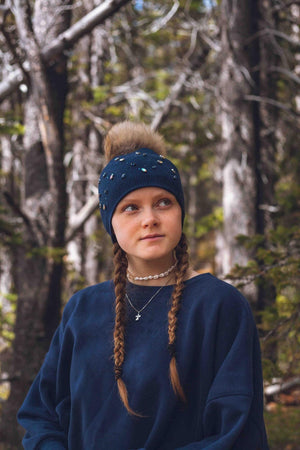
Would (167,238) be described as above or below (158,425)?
above

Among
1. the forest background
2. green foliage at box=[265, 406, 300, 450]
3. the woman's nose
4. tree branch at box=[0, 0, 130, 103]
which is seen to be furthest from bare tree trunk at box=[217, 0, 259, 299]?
the woman's nose

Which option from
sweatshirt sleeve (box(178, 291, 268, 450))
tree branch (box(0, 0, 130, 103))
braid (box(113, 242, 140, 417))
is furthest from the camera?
tree branch (box(0, 0, 130, 103))

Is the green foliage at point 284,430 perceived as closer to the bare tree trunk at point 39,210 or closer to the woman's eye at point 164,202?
the bare tree trunk at point 39,210

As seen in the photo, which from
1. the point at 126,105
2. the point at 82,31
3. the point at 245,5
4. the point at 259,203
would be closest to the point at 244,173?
the point at 259,203

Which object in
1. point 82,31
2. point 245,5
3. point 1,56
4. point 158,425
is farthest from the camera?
point 245,5

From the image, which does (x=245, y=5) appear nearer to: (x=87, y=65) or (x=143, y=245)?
(x=87, y=65)

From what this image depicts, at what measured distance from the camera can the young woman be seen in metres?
1.78

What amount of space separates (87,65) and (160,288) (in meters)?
7.57

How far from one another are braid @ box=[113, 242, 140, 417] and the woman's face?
0.17 metres

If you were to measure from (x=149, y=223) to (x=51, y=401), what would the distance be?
38.4 inches

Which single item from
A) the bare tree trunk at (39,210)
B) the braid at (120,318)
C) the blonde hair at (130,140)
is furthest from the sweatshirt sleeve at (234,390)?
the bare tree trunk at (39,210)

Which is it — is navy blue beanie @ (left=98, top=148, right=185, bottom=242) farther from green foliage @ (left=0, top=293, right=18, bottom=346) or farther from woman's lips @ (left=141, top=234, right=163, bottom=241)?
green foliage @ (left=0, top=293, right=18, bottom=346)

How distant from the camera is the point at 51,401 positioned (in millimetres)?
2186

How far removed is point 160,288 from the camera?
6.76 feet
